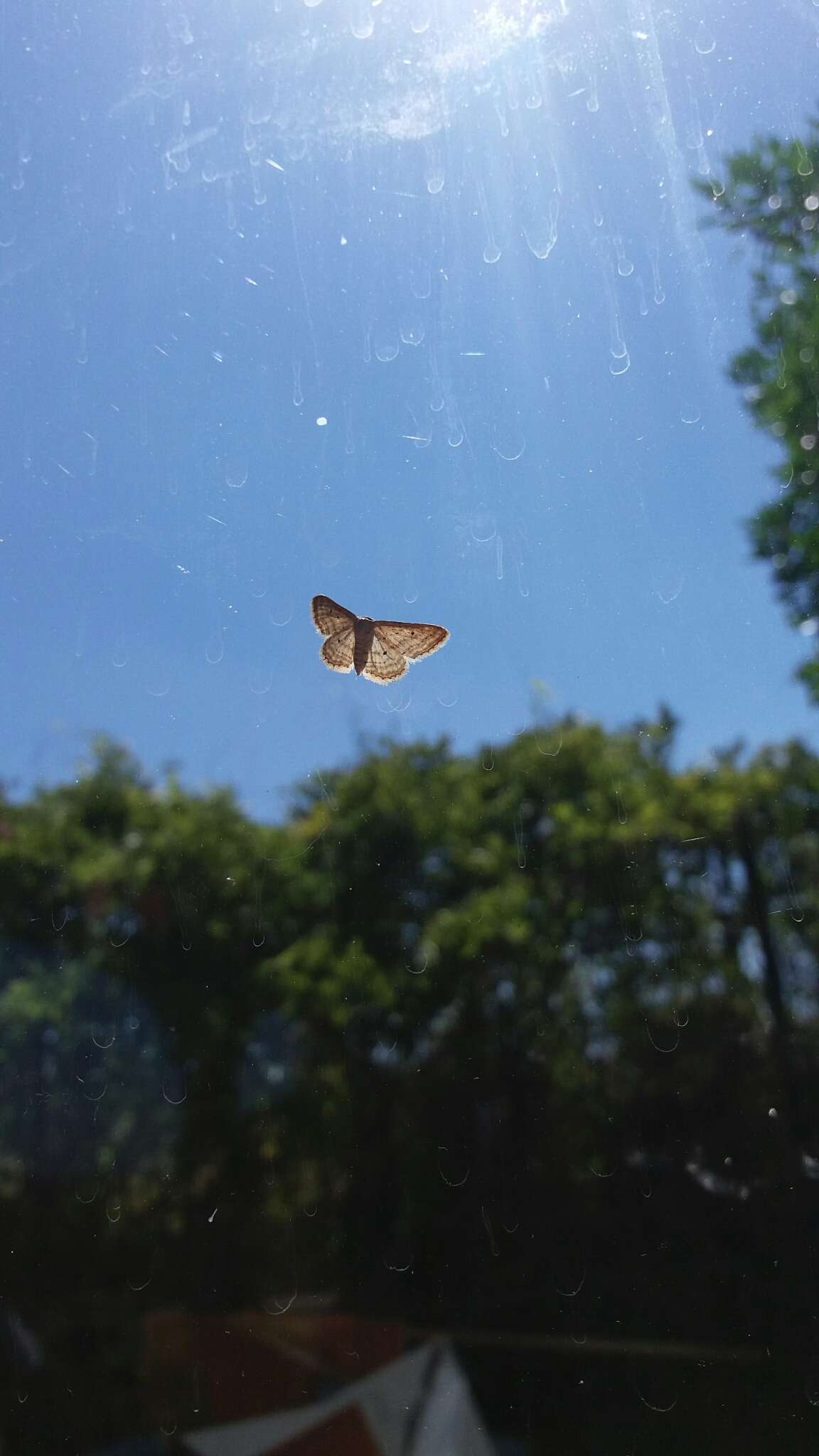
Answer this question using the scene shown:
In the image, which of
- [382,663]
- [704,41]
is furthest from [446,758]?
[704,41]

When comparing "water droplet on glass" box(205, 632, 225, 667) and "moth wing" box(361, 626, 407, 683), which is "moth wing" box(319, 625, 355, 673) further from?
"water droplet on glass" box(205, 632, 225, 667)

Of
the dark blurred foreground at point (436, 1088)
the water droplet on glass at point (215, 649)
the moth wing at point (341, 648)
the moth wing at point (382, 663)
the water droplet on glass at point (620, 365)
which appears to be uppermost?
the water droplet on glass at point (620, 365)

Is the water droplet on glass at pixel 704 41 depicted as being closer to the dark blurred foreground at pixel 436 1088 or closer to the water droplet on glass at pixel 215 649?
the dark blurred foreground at pixel 436 1088

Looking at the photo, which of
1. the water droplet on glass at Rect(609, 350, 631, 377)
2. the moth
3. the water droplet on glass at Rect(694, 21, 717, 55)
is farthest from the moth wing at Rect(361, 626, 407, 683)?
the water droplet on glass at Rect(694, 21, 717, 55)

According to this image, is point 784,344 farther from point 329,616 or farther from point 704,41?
point 329,616

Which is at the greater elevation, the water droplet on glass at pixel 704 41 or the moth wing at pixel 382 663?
the water droplet on glass at pixel 704 41

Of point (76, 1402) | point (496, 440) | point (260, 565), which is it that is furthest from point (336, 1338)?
point (496, 440)

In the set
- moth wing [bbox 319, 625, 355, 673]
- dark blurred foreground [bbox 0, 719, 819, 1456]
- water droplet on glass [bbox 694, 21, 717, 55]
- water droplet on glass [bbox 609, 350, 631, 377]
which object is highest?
water droplet on glass [bbox 694, 21, 717, 55]

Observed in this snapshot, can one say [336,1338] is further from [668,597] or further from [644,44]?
[644,44]

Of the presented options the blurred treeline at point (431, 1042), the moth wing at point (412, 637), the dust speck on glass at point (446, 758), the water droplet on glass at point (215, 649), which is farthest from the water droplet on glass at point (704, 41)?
the water droplet on glass at point (215, 649)
